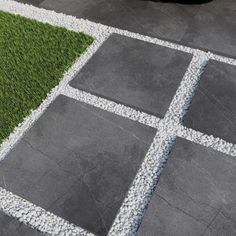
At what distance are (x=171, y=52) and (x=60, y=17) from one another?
198 centimetres

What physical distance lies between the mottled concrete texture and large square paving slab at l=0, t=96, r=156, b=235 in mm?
1814

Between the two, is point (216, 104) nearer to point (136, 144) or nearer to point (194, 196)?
point (136, 144)

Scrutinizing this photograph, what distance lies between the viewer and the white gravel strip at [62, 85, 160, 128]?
452cm

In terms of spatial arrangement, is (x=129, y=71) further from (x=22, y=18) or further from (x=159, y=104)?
(x=22, y=18)

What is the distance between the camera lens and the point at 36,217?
3.70 meters

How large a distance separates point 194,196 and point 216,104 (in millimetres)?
1367

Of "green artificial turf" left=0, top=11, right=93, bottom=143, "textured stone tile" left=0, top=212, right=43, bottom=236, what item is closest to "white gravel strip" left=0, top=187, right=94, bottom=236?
"textured stone tile" left=0, top=212, right=43, bottom=236

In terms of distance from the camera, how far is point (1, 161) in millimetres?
4188

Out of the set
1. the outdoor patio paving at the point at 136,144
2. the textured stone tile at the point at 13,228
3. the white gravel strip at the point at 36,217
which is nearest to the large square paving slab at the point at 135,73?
the outdoor patio paving at the point at 136,144

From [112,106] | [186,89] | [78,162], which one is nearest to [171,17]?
[186,89]

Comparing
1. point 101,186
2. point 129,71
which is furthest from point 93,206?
point 129,71

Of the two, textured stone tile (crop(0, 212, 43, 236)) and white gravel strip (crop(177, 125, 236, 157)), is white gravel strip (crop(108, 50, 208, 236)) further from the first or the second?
textured stone tile (crop(0, 212, 43, 236))

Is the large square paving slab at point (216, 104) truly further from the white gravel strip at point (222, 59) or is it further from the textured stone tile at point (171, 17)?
the textured stone tile at point (171, 17)

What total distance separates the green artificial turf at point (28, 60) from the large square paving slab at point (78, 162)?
1.10 ft
